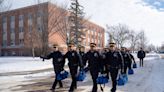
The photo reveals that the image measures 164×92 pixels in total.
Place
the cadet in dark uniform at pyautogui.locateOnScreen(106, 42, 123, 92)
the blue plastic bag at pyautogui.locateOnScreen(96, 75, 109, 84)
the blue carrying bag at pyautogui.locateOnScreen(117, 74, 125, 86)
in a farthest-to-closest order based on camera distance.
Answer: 1. the blue carrying bag at pyautogui.locateOnScreen(117, 74, 125, 86)
2. the blue plastic bag at pyautogui.locateOnScreen(96, 75, 109, 84)
3. the cadet in dark uniform at pyautogui.locateOnScreen(106, 42, 123, 92)

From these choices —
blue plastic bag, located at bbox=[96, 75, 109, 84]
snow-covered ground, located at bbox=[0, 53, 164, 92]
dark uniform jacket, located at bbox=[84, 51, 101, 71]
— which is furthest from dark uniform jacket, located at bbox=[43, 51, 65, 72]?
blue plastic bag, located at bbox=[96, 75, 109, 84]

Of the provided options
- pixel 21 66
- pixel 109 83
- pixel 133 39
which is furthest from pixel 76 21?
pixel 133 39

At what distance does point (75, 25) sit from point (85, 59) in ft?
116

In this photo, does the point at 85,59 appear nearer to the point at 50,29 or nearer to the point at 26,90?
the point at 26,90

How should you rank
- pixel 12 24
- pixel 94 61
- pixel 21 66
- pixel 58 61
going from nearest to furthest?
pixel 94 61 < pixel 58 61 < pixel 21 66 < pixel 12 24

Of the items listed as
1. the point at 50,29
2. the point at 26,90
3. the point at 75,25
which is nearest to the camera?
the point at 26,90

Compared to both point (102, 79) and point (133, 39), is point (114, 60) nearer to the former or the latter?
point (102, 79)

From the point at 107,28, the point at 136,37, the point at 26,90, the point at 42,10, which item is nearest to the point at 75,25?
the point at 42,10

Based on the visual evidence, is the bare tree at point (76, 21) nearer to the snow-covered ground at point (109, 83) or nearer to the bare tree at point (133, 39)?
the snow-covered ground at point (109, 83)

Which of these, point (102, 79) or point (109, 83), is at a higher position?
point (102, 79)

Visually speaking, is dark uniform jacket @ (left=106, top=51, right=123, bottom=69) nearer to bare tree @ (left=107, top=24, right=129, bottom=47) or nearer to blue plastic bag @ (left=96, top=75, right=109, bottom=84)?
blue plastic bag @ (left=96, top=75, right=109, bottom=84)

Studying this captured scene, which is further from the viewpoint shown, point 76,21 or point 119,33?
point 119,33

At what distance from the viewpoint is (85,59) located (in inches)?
438

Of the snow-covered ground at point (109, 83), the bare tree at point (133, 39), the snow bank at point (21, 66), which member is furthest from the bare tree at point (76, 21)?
the bare tree at point (133, 39)
